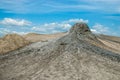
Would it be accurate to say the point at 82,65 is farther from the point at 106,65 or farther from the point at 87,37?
the point at 87,37

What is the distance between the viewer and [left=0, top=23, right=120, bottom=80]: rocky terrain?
18125mm

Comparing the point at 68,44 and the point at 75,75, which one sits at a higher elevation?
the point at 68,44

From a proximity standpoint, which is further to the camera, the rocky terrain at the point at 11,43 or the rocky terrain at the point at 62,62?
the rocky terrain at the point at 11,43

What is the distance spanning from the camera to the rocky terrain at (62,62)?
714 inches

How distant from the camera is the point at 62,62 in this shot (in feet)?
62.7

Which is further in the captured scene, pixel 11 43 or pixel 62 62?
pixel 11 43

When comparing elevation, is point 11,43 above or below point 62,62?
above

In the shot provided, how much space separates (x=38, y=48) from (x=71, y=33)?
3374 millimetres

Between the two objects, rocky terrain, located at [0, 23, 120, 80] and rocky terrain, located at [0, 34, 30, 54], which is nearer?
rocky terrain, located at [0, 23, 120, 80]

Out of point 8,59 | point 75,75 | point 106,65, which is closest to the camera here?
point 75,75

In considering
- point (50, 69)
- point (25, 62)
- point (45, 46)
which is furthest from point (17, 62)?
point (50, 69)

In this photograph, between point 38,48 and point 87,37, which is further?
point 87,37

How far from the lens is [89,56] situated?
19.7m

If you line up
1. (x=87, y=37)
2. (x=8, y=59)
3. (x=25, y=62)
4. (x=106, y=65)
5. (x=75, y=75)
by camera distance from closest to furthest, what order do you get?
(x=75, y=75) → (x=106, y=65) → (x=25, y=62) → (x=8, y=59) → (x=87, y=37)
